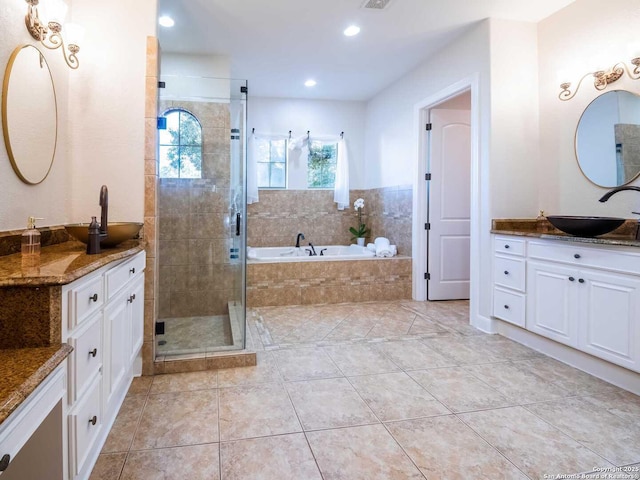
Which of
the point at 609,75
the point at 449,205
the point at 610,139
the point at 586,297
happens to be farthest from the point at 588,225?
the point at 449,205

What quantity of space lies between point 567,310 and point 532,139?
1595mm

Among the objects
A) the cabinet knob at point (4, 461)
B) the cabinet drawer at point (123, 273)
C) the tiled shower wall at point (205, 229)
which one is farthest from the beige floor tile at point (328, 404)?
the tiled shower wall at point (205, 229)

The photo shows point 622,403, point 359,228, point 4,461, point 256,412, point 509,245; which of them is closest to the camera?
point 4,461

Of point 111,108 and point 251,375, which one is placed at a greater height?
point 111,108

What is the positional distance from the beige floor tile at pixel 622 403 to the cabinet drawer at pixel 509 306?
33.8 inches

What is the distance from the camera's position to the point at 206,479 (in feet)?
5.05

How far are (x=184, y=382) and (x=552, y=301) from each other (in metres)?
2.61

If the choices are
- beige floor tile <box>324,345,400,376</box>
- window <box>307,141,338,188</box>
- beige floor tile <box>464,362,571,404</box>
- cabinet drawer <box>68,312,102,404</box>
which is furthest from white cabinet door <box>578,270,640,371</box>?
window <box>307,141,338,188</box>

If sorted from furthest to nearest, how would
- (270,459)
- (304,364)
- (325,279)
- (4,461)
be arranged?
(325,279) < (304,364) < (270,459) < (4,461)

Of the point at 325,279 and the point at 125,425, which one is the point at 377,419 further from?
the point at 325,279

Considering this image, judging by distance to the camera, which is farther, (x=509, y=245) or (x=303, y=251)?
(x=303, y=251)

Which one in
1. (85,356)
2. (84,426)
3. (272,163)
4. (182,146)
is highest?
(272,163)

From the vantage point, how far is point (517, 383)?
95.0 inches

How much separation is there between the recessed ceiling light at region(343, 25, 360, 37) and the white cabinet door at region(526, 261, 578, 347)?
2557mm
